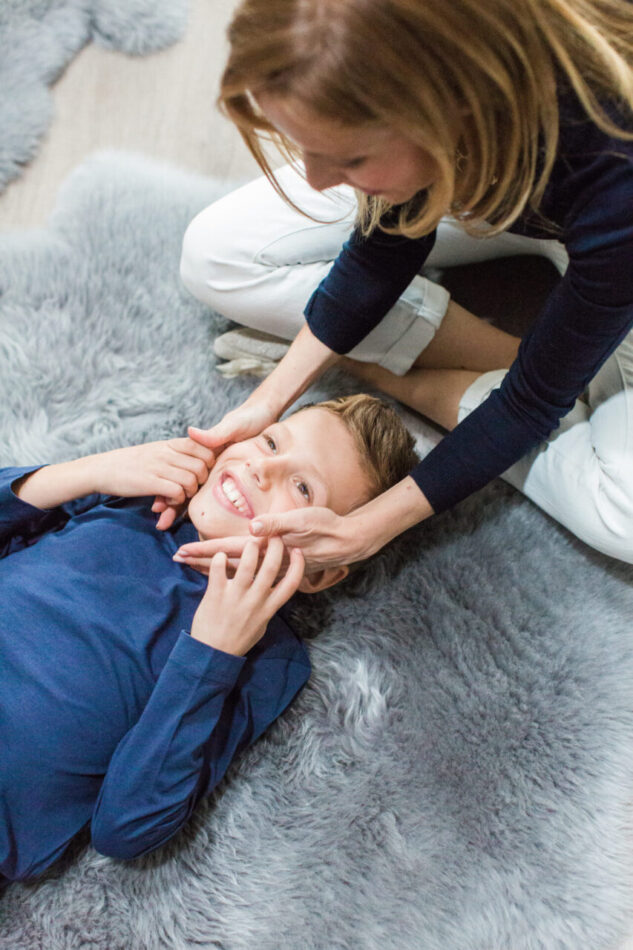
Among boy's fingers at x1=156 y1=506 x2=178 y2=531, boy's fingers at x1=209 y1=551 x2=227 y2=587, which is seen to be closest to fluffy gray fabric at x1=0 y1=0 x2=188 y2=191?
boy's fingers at x1=156 y1=506 x2=178 y2=531

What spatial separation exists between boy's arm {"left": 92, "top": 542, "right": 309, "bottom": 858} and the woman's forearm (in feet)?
0.88

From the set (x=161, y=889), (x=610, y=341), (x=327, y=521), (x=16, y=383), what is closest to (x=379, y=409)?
(x=327, y=521)

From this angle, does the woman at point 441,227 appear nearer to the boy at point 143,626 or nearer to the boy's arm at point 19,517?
the boy at point 143,626

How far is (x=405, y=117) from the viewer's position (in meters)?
0.58

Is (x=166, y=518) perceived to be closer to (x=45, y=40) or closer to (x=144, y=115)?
(x=144, y=115)

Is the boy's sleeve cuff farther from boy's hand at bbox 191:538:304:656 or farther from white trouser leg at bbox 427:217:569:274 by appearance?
white trouser leg at bbox 427:217:569:274

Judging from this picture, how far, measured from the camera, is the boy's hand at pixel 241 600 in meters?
0.85

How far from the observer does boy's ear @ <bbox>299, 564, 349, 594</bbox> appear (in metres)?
1.00

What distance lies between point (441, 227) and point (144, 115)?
777mm

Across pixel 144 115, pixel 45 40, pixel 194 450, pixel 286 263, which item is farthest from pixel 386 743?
pixel 45 40

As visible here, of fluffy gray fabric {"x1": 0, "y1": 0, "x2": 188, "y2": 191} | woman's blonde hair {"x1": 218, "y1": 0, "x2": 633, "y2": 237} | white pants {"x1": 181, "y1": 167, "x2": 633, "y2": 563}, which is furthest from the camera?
fluffy gray fabric {"x1": 0, "y1": 0, "x2": 188, "y2": 191}

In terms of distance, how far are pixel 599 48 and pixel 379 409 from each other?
0.54 m

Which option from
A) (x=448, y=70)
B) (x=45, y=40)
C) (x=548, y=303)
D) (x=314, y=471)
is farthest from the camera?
(x=45, y=40)

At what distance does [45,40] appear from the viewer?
4.87ft
